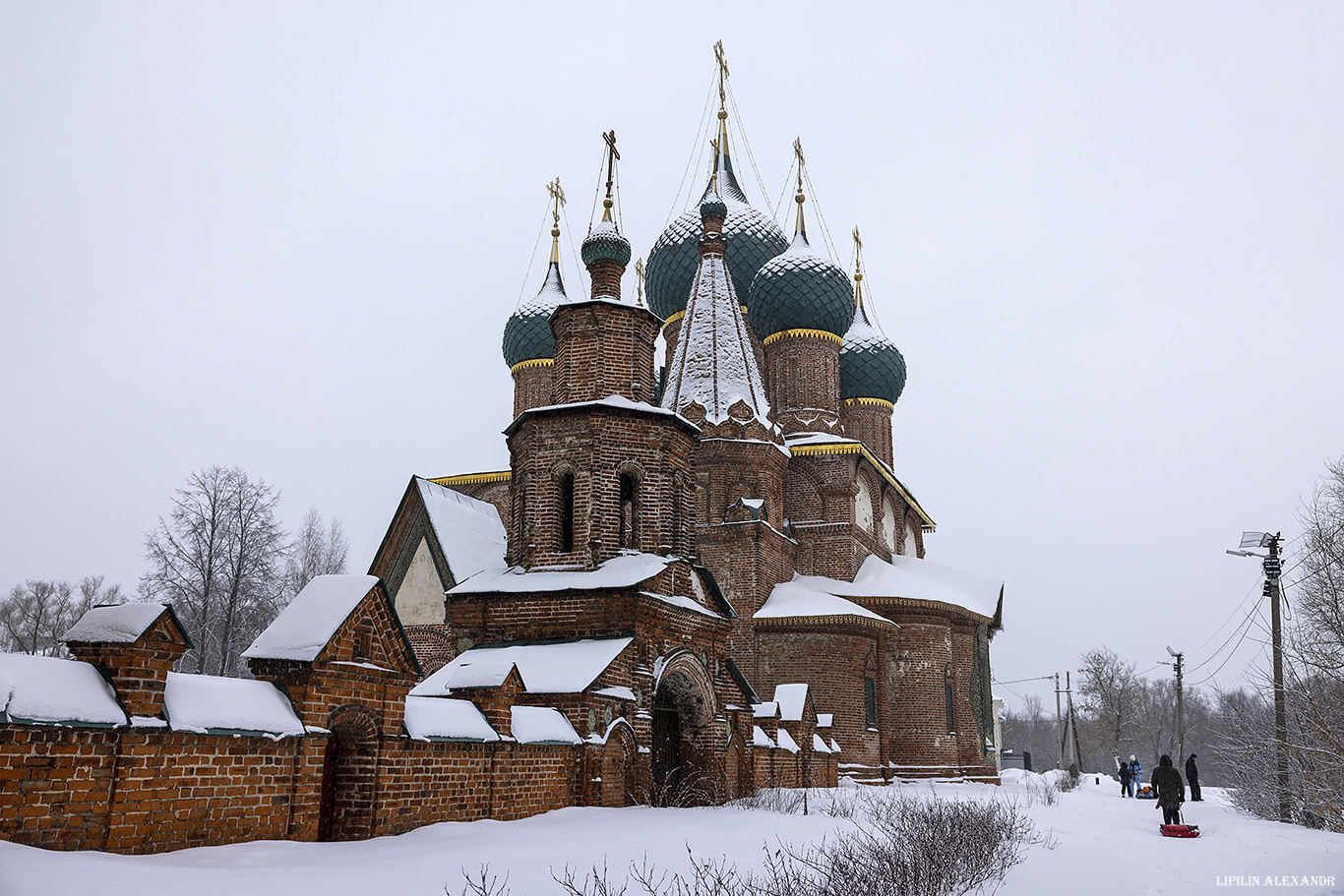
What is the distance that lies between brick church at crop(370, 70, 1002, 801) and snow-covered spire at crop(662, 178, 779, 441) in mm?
46

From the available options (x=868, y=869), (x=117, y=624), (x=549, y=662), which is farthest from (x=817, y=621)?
(x=117, y=624)

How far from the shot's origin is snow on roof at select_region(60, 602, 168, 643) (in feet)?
20.2

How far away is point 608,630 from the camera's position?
41.0 ft

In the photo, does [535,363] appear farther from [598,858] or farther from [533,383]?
[598,858]

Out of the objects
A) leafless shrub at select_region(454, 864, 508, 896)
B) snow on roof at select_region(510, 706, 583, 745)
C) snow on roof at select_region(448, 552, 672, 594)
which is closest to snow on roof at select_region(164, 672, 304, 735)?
leafless shrub at select_region(454, 864, 508, 896)

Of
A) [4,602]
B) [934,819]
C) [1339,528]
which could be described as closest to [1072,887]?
[934,819]

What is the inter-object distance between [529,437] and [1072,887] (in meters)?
9.16

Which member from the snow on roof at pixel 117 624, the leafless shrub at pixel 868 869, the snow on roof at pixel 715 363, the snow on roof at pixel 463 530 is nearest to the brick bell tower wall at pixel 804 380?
the snow on roof at pixel 715 363

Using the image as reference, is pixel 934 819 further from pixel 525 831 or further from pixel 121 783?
pixel 121 783

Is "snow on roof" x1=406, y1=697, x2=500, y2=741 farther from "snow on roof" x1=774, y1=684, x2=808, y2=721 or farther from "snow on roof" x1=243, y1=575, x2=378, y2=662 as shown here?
"snow on roof" x1=774, y1=684, x2=808, y2=721

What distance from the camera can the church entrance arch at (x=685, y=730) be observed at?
43.4 feet

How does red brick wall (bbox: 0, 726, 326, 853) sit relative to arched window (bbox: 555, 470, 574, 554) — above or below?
below

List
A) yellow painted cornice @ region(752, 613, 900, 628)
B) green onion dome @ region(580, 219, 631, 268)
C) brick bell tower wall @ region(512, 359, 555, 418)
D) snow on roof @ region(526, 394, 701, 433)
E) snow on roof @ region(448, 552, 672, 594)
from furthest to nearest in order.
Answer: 1. brick bell tower wall @ region(512, 359, 555, 418)
2. yellow painted cornice @ region(752, 613, 900, 628)
3. green onion dome @ region(580, 219, 631, 268)
4. snow on roof @ region(526, 394, 701, 433)
5. snow on roof @ region(448, 552, 672, 594)

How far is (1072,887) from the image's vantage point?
7.25 metres
